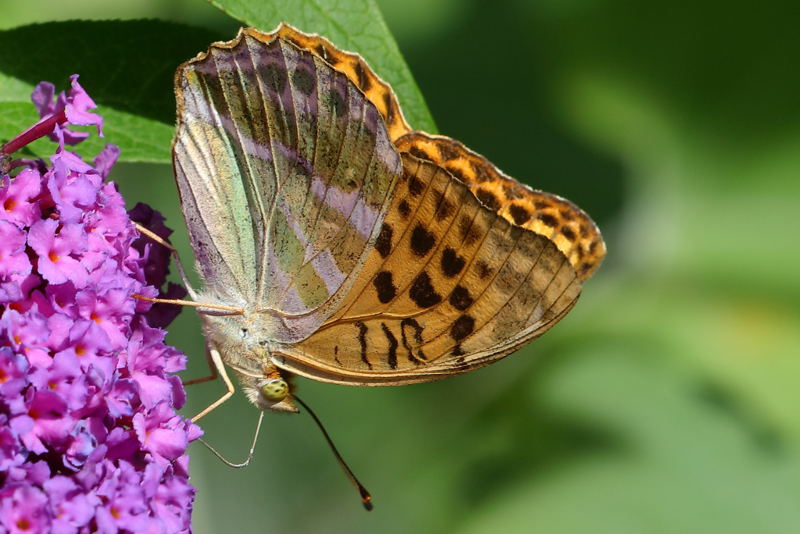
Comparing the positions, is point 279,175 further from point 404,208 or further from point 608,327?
point 608,327

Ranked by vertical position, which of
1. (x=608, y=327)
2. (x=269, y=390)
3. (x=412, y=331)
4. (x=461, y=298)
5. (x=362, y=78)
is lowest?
(x=608, y=327)

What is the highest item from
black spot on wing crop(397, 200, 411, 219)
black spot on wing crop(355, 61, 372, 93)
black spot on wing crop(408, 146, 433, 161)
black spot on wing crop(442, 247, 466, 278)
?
black spot on wing crop(355, 61, 372, 93)

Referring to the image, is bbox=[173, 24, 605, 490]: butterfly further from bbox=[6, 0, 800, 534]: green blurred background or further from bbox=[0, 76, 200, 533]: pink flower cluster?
bbox=[6, 0, 800, 534]: green blurred background

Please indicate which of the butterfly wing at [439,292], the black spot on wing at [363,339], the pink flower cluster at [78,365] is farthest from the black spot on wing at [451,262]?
the pink flower cluster at [78,365]

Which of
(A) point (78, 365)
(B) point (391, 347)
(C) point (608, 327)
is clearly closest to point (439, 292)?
(B) point (391, 347)

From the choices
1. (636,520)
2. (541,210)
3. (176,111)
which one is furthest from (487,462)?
(176,111)

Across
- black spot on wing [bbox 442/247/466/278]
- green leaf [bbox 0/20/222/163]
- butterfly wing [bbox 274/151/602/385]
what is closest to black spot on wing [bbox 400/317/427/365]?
butterfly wing [bbox 274/151/602/385]
